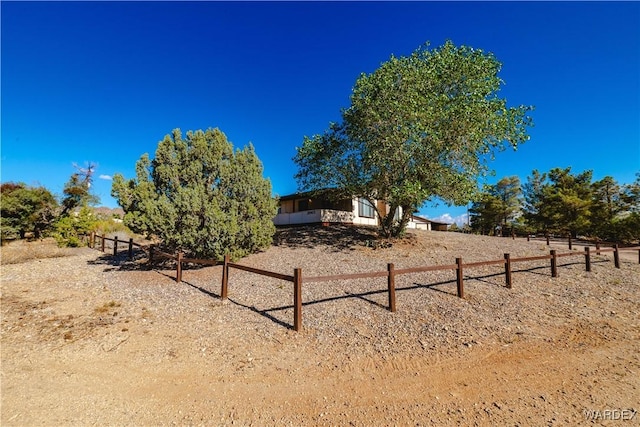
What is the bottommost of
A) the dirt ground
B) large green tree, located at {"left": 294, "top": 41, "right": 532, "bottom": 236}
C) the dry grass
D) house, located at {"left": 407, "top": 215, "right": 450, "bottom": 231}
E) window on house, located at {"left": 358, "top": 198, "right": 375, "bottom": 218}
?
the dirt ground

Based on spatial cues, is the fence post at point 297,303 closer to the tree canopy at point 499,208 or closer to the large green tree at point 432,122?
the large green tree at point 432,122

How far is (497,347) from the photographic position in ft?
18.0

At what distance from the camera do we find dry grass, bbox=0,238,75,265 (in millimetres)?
16562

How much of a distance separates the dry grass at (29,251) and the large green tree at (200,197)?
35.0 ft

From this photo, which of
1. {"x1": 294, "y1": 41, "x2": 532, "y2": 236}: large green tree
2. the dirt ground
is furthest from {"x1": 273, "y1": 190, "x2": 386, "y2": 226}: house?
the dirt ground

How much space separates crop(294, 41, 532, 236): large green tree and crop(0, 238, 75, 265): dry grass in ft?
63.9

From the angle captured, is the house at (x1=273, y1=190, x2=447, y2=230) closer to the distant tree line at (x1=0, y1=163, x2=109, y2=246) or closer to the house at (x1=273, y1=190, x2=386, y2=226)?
the house at (x1=273, y1=190, x2=386, y2=226)

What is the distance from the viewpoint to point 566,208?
2844 centimetres

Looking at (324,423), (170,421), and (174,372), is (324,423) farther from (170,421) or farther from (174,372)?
(174,372)

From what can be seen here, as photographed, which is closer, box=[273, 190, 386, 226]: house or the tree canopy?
box=[273, 190, 386, 226]: house

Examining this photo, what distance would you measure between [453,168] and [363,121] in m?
4.98

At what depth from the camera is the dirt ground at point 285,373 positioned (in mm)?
3635

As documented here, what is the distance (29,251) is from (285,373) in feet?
76.5

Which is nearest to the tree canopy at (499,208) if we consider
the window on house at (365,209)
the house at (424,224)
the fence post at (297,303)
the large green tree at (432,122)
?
the house at (424,224)
